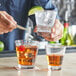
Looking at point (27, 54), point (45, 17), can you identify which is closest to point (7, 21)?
point (45, 17)

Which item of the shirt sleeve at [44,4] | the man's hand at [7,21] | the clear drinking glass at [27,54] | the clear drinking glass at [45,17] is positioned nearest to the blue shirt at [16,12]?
the shirt sleeve at [44,4]

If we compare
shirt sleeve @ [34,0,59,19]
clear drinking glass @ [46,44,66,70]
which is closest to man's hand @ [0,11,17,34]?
shirt sleeve @ [34,0,59,19]

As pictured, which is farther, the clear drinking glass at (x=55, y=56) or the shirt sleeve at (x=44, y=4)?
the shirt sleeve at (x=44, y=4)

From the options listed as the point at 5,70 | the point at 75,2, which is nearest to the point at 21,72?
A: the point at 5,70

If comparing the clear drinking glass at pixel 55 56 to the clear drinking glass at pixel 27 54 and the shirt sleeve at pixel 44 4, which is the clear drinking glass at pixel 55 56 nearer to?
the clear drinking glass at pixel 27 54

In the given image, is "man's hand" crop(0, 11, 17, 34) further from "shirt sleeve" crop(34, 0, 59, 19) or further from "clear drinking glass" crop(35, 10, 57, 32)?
"shirt sleeve" crop(34, 0, 59, 19)

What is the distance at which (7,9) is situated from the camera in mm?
2557

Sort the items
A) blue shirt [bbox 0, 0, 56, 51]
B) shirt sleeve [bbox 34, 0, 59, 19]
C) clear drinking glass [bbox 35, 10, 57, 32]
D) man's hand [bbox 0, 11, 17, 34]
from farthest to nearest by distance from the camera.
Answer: shirt sleeve [bbox 34, 0, 59, 19] → blue shirt [bbox 0, 0, 56, 51] → man's hand [bbox 0, 11, 17, 34] → clear drinking glass [bbox 35, 10, 57, 32]

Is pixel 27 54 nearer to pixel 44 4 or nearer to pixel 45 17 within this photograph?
pixel 45 17

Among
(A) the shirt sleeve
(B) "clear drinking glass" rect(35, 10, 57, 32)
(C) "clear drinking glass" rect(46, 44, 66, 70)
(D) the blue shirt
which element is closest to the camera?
(C) "clear drinking glass" rect(46, 44, 66, 70)

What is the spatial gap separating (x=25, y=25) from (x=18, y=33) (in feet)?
0.41

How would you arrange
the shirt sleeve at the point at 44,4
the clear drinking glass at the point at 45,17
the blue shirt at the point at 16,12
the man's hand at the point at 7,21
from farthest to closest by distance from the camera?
1. the shirt sleeve at the point at 44,4
2. the blue shirt at the point at 16,12
3. the man's hand at the point at 7,21
4. the clear drinking glass at the point at 45,17

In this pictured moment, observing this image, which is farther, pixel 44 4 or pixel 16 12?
pixel 44 4

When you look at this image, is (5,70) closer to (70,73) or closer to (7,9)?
(70,73)
